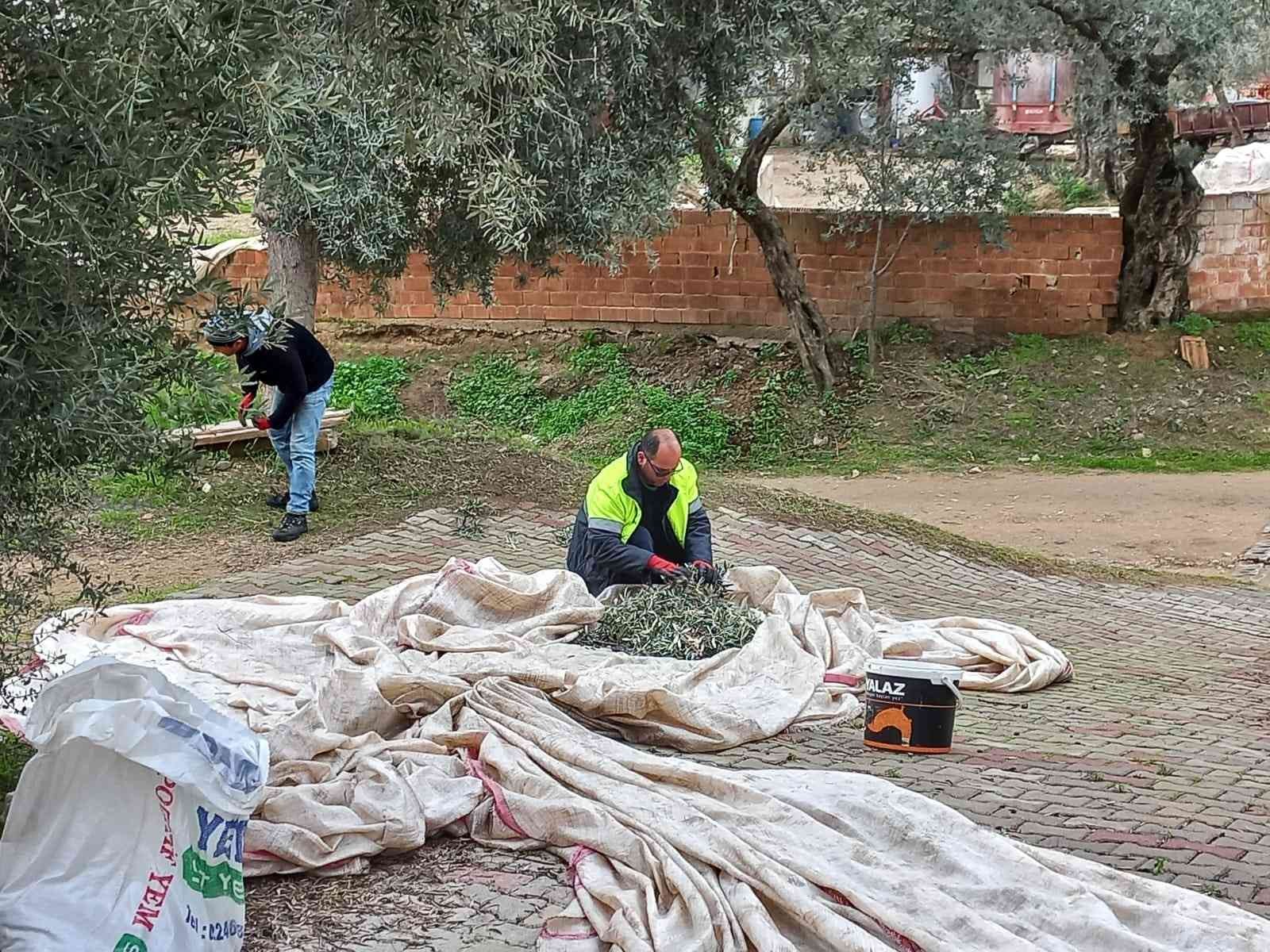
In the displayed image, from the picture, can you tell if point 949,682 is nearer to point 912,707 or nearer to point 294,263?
point 912,707

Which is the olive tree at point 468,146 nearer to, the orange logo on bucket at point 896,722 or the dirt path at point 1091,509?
the orange logo on bucket at point 896,722

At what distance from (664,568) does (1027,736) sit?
2.08 meters

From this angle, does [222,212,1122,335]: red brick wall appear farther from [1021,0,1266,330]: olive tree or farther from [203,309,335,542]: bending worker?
[203,309,335,542]: bending worker

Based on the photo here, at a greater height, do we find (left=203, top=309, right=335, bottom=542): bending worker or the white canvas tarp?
(left=203, top=309, right=335, bottom=542): bending worker

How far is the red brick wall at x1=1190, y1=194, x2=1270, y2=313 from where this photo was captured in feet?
58.6

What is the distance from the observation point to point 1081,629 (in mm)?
8961

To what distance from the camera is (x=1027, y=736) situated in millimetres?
6359

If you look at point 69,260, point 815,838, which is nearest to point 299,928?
point 815,838

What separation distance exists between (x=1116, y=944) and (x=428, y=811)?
215 centimetres

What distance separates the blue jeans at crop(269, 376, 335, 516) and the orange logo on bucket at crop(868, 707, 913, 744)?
544 centimetres

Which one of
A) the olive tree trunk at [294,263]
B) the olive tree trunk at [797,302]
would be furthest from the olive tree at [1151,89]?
the olive tree trunk at [294,263]

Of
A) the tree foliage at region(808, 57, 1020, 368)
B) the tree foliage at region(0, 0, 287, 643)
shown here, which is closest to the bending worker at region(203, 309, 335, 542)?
the tree foliage at region(0, 0, 287, 643)

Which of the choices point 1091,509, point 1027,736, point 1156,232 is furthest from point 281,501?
point 1156,232

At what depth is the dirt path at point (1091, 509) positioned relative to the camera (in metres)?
12.2
